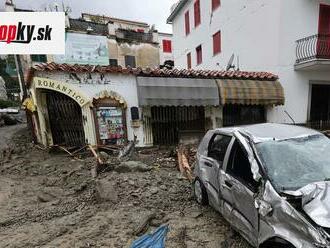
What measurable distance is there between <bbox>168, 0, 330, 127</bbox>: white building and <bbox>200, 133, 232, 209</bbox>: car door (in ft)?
28.6

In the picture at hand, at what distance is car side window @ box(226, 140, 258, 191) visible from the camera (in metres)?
3.01

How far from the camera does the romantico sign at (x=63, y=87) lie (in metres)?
8.38

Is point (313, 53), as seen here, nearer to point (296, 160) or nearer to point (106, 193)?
point (296, 160)

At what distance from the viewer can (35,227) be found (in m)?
4.37

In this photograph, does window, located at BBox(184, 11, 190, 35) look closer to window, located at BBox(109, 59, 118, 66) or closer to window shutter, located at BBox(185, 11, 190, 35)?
window shutter, located at BBox(185, 11, 190, 35)

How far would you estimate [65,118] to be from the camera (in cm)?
928

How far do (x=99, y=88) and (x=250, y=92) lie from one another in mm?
6455

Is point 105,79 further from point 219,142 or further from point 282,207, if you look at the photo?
point 282,207

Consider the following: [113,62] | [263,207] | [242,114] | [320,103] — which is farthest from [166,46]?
[263,207]

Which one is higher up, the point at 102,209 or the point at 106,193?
the point at 106,193

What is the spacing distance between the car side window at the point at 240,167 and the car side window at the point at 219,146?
0.28m

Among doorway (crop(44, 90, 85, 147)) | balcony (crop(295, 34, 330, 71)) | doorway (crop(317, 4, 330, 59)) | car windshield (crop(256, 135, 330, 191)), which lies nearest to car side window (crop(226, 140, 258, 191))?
car windshield (crop(256, 135, 330, 191))

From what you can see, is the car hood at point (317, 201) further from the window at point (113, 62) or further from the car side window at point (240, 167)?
the window at point (113, 62)

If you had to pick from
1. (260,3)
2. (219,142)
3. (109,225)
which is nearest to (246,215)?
(219,142)
